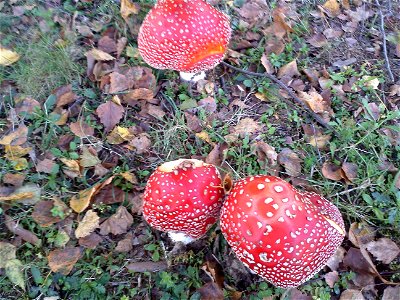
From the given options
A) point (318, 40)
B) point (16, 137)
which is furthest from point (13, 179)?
point (318, 40)

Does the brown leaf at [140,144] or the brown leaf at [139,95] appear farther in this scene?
the brown leaf at [139,95]

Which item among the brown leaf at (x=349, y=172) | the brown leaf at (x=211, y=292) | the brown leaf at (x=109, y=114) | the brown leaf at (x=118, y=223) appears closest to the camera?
the brown leaf at (x=211, y=292)

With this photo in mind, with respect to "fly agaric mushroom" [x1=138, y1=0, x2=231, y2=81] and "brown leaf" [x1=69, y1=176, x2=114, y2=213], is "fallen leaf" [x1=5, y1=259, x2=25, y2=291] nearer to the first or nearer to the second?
"brown leaf" [x1=69, y1=176, x2=114, y2=213]

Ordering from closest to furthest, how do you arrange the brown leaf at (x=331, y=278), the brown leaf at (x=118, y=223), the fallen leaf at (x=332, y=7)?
the brown leaf at (x=331, y=278), the brown leaf at (x=118, y=223), the fallen leaf at (x=332, y=7)

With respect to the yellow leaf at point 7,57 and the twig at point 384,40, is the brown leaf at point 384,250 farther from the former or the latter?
the yellow leaf at point 7,57

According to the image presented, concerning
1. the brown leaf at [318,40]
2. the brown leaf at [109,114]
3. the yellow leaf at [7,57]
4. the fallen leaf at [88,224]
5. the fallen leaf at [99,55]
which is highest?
the brown leaf at [318,40]

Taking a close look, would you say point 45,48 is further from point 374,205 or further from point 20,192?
point 374,205

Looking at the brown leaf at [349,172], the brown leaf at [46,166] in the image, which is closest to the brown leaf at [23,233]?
the brown leaf at [46,166]
